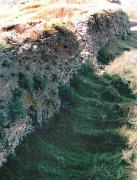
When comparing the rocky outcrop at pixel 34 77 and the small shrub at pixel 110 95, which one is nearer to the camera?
the rocky outcrop at pixel 34 77

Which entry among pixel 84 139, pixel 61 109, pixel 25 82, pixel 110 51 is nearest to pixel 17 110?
pixel 25 82

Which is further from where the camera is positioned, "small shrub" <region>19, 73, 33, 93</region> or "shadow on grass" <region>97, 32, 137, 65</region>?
"shadow on grass" <region>97, 32, 137, 65</region>

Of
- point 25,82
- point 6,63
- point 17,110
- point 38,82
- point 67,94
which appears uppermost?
point 6,63

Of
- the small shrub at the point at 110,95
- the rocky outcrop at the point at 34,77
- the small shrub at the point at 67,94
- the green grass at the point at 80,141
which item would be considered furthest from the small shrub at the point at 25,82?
the small shrub at the point at 110,95

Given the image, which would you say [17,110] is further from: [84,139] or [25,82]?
[84,139]

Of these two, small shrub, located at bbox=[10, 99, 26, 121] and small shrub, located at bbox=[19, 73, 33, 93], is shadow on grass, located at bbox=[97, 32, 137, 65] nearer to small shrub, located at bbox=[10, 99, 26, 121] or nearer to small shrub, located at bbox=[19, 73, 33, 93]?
small shrub, located at bbox=[19, 73, 33, 93]

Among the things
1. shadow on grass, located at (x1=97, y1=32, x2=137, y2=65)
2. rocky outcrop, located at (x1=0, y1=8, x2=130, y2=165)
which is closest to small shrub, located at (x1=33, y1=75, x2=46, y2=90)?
rocky outcrop, located at (x1=0, y1=8, x2=130, y2=165)

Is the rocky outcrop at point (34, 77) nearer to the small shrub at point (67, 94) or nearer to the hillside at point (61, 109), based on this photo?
the hillside at point (61, 109)
